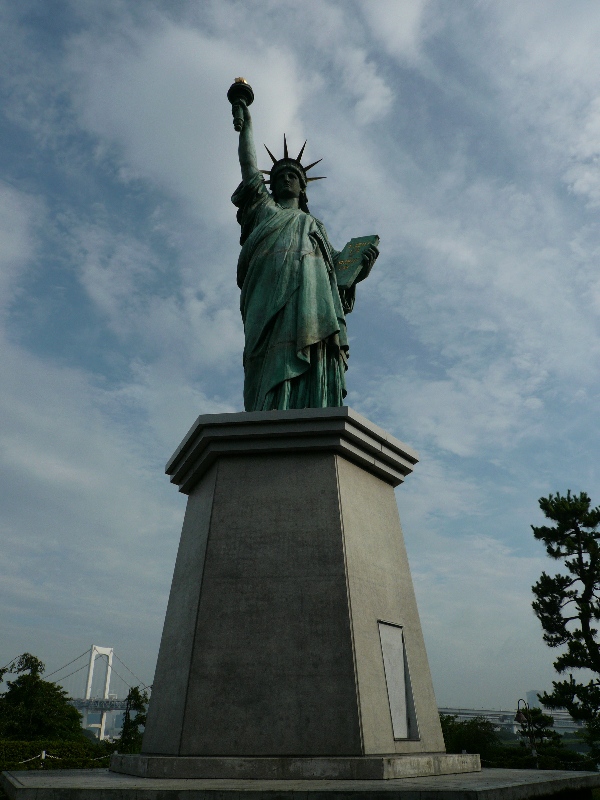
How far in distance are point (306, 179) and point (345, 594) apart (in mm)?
6963

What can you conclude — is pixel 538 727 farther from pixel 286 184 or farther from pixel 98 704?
pixel 98 704

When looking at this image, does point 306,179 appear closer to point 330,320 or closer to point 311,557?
point 330,320

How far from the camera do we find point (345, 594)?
17.9 ft

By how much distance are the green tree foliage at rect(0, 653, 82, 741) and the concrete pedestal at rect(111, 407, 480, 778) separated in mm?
22563

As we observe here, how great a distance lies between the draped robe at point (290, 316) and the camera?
24.5ft

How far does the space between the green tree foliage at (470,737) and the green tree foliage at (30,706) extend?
15529 mm

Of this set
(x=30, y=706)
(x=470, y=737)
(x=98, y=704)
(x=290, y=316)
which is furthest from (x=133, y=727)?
(x=98, y=704)

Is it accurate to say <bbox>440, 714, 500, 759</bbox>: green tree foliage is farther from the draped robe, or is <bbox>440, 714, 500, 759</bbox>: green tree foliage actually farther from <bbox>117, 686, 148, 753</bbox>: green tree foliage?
the draped robe

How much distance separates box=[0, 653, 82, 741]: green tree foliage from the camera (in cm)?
2423

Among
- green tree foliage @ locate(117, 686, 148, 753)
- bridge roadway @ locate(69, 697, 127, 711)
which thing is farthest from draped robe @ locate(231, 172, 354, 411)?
bridge roadway @ locate(69, 697, 127, 711)

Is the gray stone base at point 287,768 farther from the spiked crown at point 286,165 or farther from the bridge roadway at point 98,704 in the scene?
the bridge roadway at point 98,704

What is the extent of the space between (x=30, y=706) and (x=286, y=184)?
23868 mm

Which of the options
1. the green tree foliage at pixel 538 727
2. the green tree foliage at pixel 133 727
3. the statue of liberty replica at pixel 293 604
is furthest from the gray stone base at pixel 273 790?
the green tree foliage at pixel 133 727

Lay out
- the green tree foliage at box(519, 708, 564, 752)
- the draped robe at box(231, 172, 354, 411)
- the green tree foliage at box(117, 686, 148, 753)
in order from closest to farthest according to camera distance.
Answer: the draped robe at box(231, 172, 354, 411) < the green tree foliage at box(519, 708, 564, 752) < the green tree foliage at box(117, 686, 148, 753)
